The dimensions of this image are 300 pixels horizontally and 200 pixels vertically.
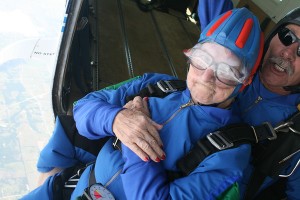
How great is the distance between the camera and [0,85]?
3355mm

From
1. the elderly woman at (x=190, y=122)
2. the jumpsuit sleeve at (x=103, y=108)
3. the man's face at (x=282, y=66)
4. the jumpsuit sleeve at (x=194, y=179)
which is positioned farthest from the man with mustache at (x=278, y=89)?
the jumpsuit sleeve at (x=103, y=108)

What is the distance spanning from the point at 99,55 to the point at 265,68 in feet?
6.71

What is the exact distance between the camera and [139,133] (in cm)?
116

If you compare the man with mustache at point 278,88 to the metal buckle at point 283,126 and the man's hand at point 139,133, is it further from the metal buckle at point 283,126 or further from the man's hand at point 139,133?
the man's hand at point 139,133

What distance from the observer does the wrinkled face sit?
112 cm

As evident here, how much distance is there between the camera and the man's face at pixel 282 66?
54.4 inches

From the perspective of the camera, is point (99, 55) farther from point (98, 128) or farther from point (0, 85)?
point (98, 128)

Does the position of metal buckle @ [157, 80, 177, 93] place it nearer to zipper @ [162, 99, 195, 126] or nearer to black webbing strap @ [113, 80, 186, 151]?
black webbing strap @ [113, 80, 186, 151]

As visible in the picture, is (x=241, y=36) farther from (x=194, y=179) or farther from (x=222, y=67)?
(x=194, y=179)

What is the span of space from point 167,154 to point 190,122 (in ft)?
0.53

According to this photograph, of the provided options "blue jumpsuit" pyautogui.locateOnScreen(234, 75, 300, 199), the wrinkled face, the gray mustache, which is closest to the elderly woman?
the wrinkled face

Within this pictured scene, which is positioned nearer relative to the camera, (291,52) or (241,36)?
(241,36)

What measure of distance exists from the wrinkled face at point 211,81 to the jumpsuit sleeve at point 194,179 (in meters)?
0.22

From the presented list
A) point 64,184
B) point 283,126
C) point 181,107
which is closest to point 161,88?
point 181,107
